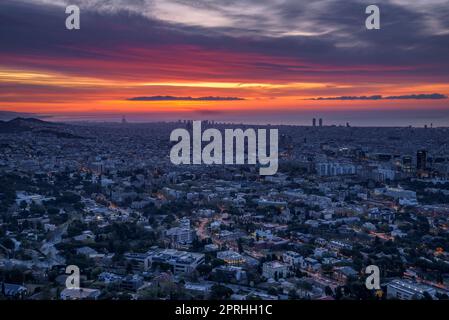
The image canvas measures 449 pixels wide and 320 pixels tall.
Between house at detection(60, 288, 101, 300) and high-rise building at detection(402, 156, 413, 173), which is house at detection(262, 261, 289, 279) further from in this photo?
high-rise building at detection(402, 156, 413, 173)

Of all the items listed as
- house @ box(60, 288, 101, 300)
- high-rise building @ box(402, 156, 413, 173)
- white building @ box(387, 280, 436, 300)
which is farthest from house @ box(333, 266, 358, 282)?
high-rise building @ box(402, 156, 413, 173)

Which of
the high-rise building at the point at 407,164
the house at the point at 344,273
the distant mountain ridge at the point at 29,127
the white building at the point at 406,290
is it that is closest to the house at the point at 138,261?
the house at the point at 344,273

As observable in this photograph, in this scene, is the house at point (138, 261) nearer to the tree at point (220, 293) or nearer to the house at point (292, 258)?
the tree at point (220, 293)

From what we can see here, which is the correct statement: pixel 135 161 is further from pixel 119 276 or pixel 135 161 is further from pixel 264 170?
pixel 119 276

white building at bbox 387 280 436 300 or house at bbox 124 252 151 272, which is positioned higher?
white building at bbox 387 280 436 300

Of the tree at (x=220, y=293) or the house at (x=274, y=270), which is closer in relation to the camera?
Answer: the tree at (x=220, y=293)

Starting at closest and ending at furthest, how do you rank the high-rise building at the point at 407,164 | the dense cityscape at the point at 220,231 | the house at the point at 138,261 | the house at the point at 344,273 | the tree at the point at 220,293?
the tree at the point at 220,293, the dense cityscape at the point at 220,231, the house at the point at 344,273, the house at the point at 138,261, the high-rise building at the point at 407,164

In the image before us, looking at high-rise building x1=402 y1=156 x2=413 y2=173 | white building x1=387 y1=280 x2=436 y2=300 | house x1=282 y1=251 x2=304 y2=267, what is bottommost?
house x1=282 y1=251 x2=304 y2=267
